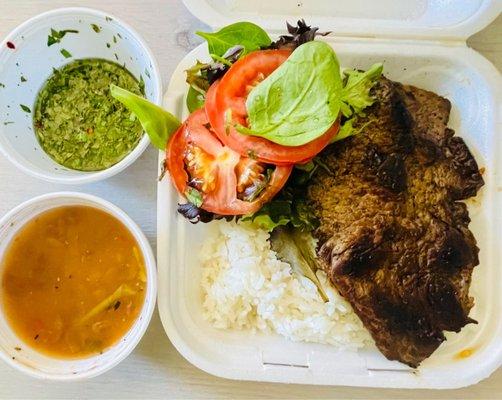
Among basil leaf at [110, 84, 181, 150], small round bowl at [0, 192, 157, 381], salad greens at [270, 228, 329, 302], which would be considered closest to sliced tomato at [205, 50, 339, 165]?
basil leaf at [110, 84, 181, 150]

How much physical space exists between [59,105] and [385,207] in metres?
0.94

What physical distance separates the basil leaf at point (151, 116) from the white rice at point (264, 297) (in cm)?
31

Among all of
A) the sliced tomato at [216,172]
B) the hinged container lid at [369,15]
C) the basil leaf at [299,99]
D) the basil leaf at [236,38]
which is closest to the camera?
the basil leaf at [299,99]

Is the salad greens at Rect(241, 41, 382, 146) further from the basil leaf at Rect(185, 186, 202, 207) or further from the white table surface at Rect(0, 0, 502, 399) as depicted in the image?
the white table surface at Rect(0, 0, 502, 399)

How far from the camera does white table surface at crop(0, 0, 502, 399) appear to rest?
1.76 meters

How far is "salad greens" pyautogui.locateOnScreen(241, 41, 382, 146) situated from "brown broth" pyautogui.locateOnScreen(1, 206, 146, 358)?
1.71 ft

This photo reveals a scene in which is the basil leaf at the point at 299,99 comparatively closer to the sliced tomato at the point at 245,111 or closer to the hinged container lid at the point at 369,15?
the sliced tomato at the point at 245,111

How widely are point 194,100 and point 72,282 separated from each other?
0.59 meters

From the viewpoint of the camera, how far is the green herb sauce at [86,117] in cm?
169

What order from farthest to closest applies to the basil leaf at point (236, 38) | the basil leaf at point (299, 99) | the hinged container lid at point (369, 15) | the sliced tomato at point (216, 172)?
the hinged container lid at point (369, 15) < the basil leaf at point (236, 38) < the sliced tomato at point (216, 172) < the basil leaf at point (299, 99)

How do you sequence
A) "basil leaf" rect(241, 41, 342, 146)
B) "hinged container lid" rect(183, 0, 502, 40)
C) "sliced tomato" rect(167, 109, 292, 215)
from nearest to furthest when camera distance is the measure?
"basil leaf" rect(241, 41, 342, 146) → "sliced tomato" rect(167, 109, 292, 215) → "hinged container lid" rect(183, 0, 502, 40)

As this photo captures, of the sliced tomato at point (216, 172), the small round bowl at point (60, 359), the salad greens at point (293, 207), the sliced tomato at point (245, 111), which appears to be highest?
the sliced tomato at point (245, 111)

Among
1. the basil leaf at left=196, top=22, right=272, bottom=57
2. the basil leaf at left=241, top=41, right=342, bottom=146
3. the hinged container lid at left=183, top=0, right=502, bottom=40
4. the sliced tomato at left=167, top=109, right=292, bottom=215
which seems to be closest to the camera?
the basil leaf at left=241, top=41, right=342, bottom=146

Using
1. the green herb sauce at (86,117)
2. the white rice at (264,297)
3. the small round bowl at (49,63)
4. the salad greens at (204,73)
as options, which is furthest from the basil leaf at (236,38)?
the white rice at (264,297)
